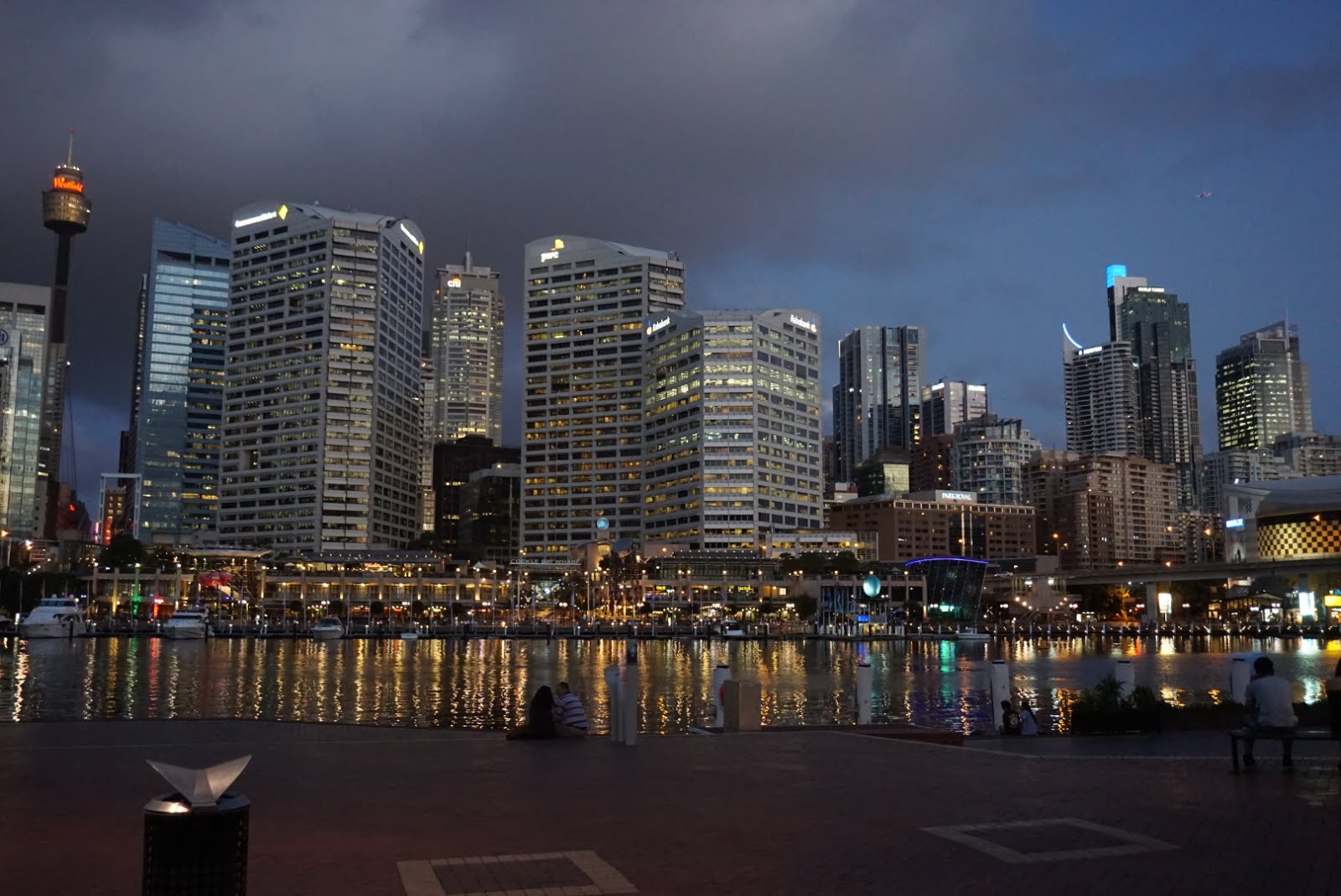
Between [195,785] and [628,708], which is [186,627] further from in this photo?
[195,785]

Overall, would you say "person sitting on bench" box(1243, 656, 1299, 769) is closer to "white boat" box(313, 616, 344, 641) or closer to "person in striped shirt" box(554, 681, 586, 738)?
"person in striped shirt" box(554, 681, 586, 738)

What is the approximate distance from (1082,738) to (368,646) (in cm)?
10268

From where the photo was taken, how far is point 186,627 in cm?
12700

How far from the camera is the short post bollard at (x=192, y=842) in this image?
23.6ft

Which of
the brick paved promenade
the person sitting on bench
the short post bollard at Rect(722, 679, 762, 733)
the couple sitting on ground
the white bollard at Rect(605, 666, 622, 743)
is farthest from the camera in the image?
the short post bollard at Rect(722, 679, 762, 733)

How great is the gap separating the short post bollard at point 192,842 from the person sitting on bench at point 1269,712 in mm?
15201

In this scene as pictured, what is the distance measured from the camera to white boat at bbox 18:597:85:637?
394 feet

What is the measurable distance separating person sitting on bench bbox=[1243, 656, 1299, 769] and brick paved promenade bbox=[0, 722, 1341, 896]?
442 millimetres

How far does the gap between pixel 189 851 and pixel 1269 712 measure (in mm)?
15946

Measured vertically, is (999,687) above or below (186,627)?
above

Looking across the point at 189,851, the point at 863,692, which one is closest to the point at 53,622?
the point at 863,692

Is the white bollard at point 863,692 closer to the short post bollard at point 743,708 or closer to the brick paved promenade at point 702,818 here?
the short post bollard at point 743,708

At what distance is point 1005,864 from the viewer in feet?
36.3

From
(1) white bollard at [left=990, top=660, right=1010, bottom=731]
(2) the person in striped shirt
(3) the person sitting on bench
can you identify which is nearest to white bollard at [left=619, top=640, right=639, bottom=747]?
(2) the person in striped shirt
